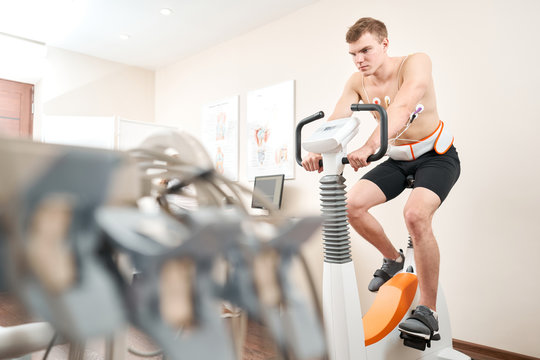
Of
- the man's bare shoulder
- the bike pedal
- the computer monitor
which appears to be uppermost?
the man's bare shoulder

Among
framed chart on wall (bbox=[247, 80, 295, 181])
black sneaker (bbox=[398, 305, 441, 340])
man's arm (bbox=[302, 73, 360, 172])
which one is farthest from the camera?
framed chart on wall (bbox=[247, 80, 295, 181])

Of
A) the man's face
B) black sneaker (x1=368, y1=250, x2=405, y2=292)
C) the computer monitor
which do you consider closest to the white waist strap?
the man's face

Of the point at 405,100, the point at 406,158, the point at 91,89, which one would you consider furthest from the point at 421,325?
the point at 91,89

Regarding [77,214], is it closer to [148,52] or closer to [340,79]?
[340,79]

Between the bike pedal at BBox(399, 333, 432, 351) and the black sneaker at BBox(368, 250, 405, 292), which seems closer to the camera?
the bike pedal at BBox(399, 333, 432, 351)

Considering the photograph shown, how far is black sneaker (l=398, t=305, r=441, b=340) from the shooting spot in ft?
5.03

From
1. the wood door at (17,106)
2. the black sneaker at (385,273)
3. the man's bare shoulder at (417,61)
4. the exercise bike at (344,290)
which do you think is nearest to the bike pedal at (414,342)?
the exercise bike at (344,290)

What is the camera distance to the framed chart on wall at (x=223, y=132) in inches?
156

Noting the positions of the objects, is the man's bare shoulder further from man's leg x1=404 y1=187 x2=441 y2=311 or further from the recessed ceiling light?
the recessed ceiling light

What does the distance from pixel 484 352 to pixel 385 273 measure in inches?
36.2

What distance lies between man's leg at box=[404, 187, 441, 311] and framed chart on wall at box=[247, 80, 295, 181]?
179 centimetres

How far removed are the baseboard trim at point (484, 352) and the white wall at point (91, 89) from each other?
13.5ft

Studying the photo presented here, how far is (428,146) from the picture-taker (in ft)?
6.05

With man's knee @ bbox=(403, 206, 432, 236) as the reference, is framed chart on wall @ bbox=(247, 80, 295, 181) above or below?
above
